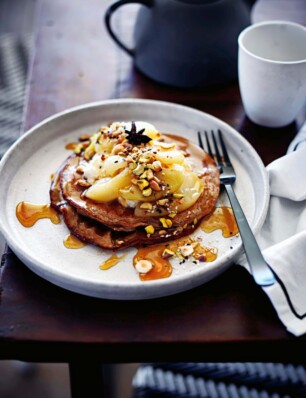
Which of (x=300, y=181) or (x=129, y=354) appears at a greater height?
(x=300, y=181)

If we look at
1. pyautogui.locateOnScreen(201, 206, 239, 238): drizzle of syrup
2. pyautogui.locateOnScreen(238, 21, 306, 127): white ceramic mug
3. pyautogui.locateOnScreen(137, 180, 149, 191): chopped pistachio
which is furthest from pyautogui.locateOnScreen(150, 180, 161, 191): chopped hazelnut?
pyautogui.locateOnScreen(238, 21, 306, 127): white ceramic mug

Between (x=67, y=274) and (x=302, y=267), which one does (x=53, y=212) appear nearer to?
(x=67, y=274)

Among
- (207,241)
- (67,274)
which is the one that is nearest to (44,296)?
(67,274)

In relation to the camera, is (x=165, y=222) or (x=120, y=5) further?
(x=120, y=5)

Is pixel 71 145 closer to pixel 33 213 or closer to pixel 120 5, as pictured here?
pixel 33 213

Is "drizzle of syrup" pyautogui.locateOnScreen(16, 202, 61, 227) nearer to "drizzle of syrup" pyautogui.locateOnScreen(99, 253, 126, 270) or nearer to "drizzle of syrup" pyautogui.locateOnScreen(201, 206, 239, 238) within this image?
"drizzle of syrup" pyautogui.locateOnScreen(99, 253, 126, 270)

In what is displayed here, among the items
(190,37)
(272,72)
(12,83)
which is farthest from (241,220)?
(12,83)

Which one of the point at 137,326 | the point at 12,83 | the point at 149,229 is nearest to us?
the point at 137,326
